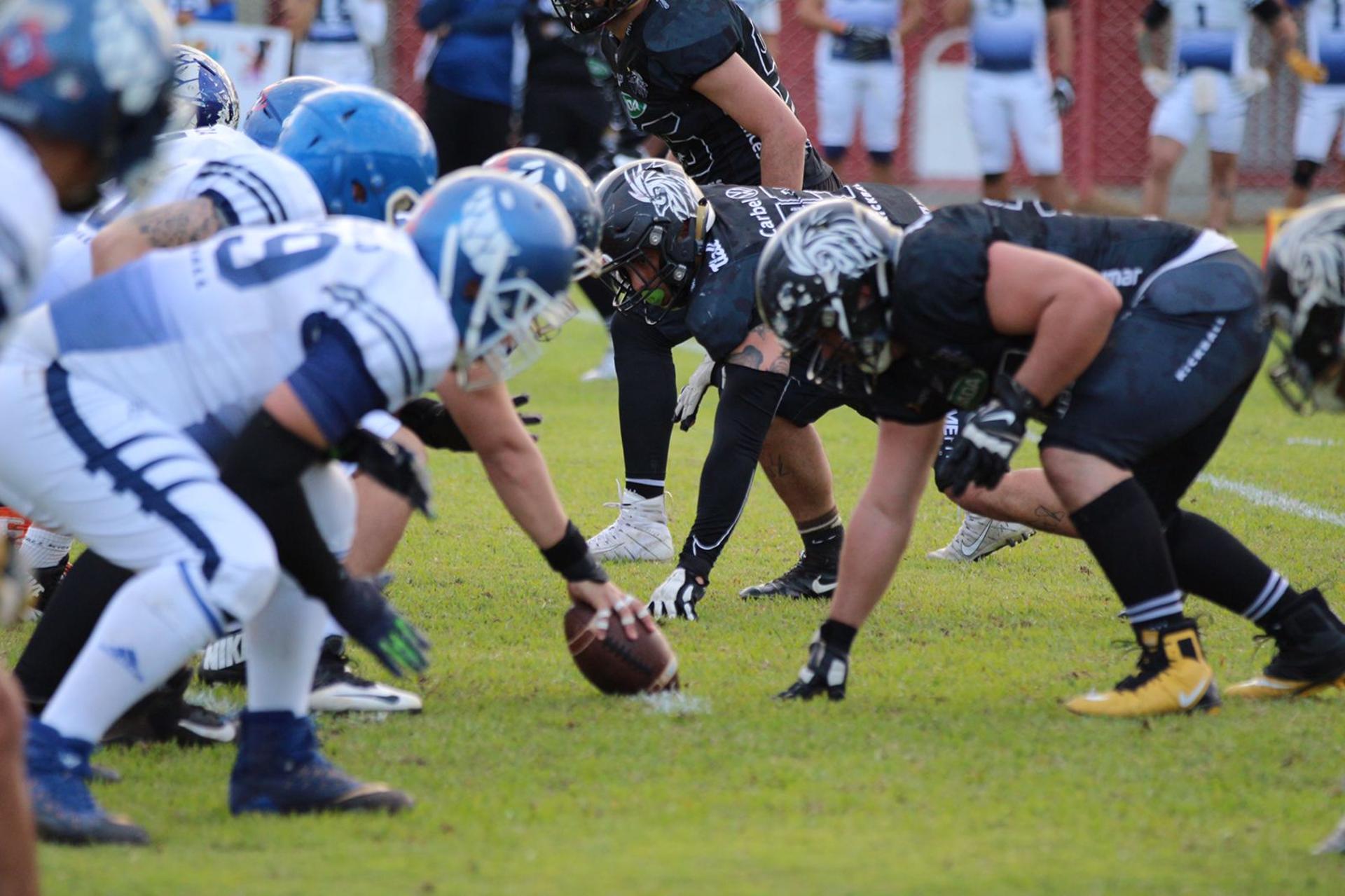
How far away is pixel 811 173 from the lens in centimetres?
552

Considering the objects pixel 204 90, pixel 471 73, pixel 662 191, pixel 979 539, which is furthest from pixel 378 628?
pixel 471 73

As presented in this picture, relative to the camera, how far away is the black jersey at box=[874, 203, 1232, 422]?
3430mm

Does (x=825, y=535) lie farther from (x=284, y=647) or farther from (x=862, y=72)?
(x=862, y=72)

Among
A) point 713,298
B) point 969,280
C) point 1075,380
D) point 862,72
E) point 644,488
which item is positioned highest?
point 969,280

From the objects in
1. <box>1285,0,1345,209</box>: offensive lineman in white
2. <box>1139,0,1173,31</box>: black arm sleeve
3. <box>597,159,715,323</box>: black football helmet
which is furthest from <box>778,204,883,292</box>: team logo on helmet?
<box>1285,0,1345,209</box>: offensive lineman in white

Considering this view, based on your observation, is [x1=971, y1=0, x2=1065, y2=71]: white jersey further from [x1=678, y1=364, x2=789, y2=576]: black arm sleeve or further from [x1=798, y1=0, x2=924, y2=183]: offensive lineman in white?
[x1=678, y1=364, x2=789, y2=576]: black arm sleeve

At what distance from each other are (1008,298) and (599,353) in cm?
649

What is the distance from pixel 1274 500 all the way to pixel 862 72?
6198 millimetres

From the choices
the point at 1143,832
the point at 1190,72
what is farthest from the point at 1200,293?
the point at 1190,72

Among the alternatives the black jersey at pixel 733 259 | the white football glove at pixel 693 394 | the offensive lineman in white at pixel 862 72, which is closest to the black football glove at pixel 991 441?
the black jersey at pixel 733 259

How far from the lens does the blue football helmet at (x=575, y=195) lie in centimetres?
362

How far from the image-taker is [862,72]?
11.5 meters

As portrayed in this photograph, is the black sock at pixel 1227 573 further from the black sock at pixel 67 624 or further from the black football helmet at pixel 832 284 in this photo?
the black sock at pixel 67 624

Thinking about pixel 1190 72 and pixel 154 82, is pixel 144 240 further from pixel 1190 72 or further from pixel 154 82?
pixel 1190 72
